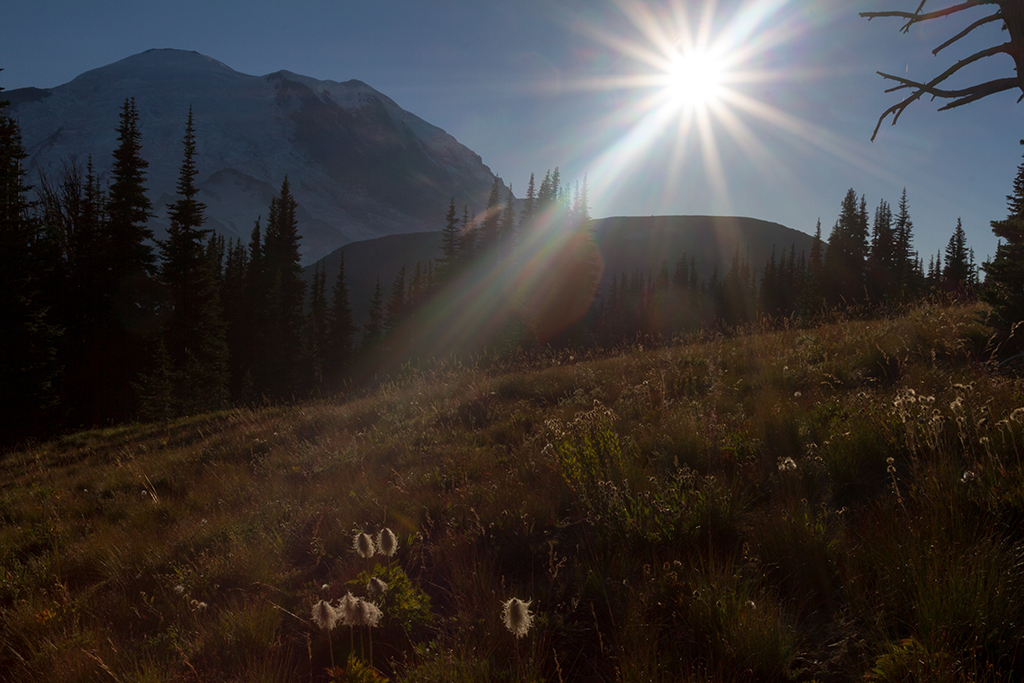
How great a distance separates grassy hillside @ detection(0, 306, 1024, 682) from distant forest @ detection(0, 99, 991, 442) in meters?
5.54

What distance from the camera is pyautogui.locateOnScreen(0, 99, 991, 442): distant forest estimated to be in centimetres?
2088

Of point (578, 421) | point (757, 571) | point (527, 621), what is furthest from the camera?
point (578, 421)

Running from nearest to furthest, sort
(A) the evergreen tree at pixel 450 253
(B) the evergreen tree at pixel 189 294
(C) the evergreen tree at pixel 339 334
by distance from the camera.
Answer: (B) the evergreen tree at pixel 189 294 → (A) the evergreen tree at pixel 450 253 → (C) the evergreen tree at pixel 339 334

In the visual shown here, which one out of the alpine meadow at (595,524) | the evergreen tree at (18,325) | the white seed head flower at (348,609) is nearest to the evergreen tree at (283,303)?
the evergreen tree at (18,325)

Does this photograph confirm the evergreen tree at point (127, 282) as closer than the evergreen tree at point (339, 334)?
Yes

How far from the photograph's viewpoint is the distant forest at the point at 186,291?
20875 mm

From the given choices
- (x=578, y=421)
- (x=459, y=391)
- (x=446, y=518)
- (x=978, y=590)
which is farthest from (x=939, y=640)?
(x=459, y=391)

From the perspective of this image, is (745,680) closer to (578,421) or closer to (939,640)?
(939,640)

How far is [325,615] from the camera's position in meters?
2.05

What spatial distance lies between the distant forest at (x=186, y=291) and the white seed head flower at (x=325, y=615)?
29.4 ft

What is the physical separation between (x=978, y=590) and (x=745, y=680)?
97 cm

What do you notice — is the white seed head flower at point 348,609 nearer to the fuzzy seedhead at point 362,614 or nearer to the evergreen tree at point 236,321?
the fuzzy seedhead at point 362,614

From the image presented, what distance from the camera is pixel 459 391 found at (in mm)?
8484

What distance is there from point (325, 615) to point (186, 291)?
34821mm
